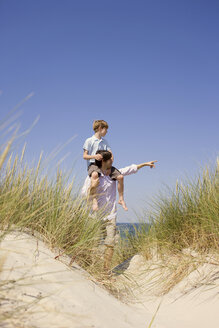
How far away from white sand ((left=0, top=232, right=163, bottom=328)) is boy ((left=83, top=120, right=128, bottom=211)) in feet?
5.24

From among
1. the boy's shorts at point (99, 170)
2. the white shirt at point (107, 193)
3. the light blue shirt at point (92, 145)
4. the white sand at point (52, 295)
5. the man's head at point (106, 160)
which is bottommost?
the white sand at point (52, 295)

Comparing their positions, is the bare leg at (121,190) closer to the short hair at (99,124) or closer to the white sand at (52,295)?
the short hair at (99,124)

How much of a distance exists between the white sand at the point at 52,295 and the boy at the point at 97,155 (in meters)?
1.60

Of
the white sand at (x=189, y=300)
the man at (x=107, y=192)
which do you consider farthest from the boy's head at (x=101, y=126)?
the white sand at (x=189, y=300)

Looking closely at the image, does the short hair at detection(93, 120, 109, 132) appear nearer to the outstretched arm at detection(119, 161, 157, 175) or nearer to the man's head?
the man's head

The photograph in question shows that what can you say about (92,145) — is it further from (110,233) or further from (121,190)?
(110,233)

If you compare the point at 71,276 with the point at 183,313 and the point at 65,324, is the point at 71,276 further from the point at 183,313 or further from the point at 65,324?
the point at 183,313

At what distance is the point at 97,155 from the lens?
4172 mm

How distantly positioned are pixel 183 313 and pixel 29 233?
160cm

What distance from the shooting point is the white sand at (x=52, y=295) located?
5.24 ft

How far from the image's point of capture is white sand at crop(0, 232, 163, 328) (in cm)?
160

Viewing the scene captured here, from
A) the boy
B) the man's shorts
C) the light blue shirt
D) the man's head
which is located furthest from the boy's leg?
the man's shorts

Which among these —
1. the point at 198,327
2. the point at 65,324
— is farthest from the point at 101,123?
the point at 65,324

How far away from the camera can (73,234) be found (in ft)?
9.71
